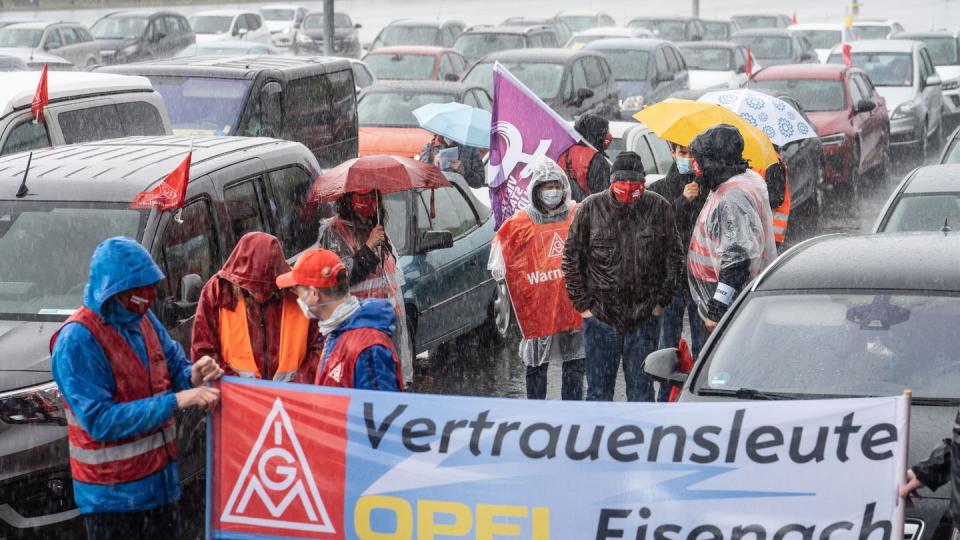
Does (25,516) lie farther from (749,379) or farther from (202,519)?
(749,379)

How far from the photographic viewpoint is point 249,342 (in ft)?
20.2

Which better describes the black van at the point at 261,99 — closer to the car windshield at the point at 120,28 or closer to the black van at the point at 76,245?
the black van at the point at 76,245

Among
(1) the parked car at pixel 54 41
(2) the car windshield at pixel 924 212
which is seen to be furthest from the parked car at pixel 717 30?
(2) the car windshield at pixel 924 212

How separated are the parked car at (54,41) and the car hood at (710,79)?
12.6m

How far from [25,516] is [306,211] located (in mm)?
2901

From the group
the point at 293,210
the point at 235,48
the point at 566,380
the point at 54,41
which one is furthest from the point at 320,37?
the point at 566,380

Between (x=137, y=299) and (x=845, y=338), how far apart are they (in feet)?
9.66

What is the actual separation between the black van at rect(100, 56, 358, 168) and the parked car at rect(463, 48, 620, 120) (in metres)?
5.66

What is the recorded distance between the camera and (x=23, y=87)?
10.2 m

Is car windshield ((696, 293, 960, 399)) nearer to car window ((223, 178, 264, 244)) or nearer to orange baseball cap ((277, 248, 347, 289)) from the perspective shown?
orange baseball cap ((277, 248, 347, 289))

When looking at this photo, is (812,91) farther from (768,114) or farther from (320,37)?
(320,37)

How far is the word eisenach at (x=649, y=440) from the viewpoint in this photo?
196 inches

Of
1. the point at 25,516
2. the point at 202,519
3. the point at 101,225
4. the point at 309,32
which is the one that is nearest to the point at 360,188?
the point at 101,225

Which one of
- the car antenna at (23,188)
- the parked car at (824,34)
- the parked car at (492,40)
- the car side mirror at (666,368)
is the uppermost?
the car antenna at (23,188)
